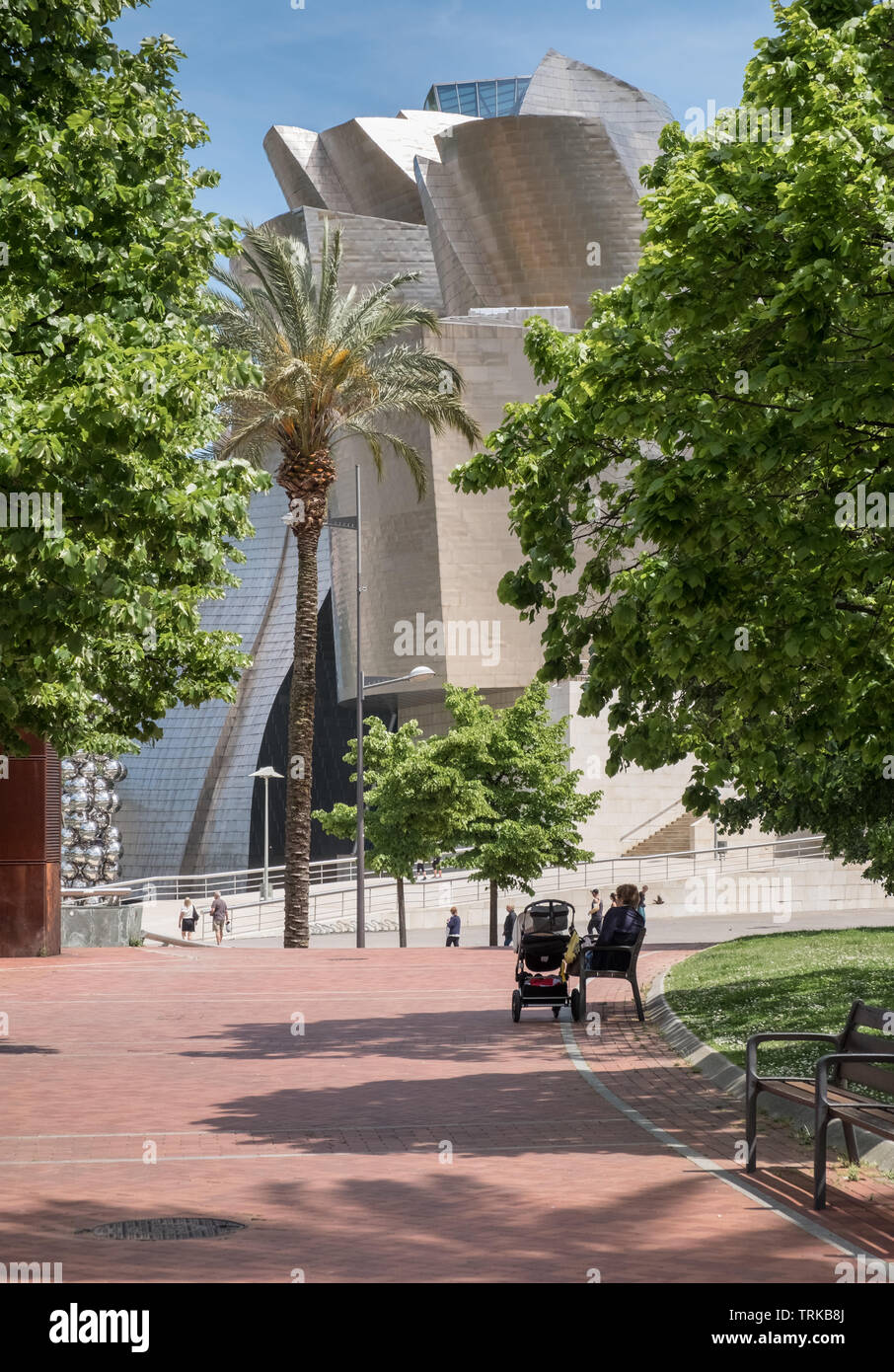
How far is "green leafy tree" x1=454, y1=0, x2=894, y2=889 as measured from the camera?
800 cm

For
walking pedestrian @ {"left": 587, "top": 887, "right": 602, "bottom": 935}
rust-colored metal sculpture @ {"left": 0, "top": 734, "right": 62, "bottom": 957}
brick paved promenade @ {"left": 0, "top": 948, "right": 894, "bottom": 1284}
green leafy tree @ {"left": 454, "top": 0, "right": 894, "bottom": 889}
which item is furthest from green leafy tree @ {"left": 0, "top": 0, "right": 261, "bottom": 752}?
rust-colored metal sculpture @ {"left": 0, "top": 734, "right": 62, "bottom": 957}

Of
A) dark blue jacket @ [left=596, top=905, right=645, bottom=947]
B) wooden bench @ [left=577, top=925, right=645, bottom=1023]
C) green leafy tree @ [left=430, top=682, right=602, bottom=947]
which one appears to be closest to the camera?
wooden bench @ [left=577, top=925, right=645, bottom=1023]

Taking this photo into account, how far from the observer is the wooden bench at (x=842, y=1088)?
24.0 feet

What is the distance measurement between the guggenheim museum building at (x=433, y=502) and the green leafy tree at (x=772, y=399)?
4713 centimetres

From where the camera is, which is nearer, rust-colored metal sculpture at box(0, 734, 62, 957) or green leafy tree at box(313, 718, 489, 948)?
rust-colored metal sculpture at box(0, 734, 62, 957)

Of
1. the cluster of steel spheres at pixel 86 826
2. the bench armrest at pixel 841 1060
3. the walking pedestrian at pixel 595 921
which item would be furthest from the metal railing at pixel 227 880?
the bench armrest at pixel 841 1060

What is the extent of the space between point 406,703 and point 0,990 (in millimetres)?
55432

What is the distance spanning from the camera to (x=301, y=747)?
27.6 meters

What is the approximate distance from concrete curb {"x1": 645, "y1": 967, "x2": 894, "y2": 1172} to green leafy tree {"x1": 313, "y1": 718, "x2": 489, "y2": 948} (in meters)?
19.0

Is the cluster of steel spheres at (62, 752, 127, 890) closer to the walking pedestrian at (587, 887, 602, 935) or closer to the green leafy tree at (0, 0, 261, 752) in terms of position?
the walking pedestrian at (587, 887, 602, 935)

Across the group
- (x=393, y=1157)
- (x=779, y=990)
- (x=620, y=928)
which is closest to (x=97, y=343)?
(x=393, y=1157)

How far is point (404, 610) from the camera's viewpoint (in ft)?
226
